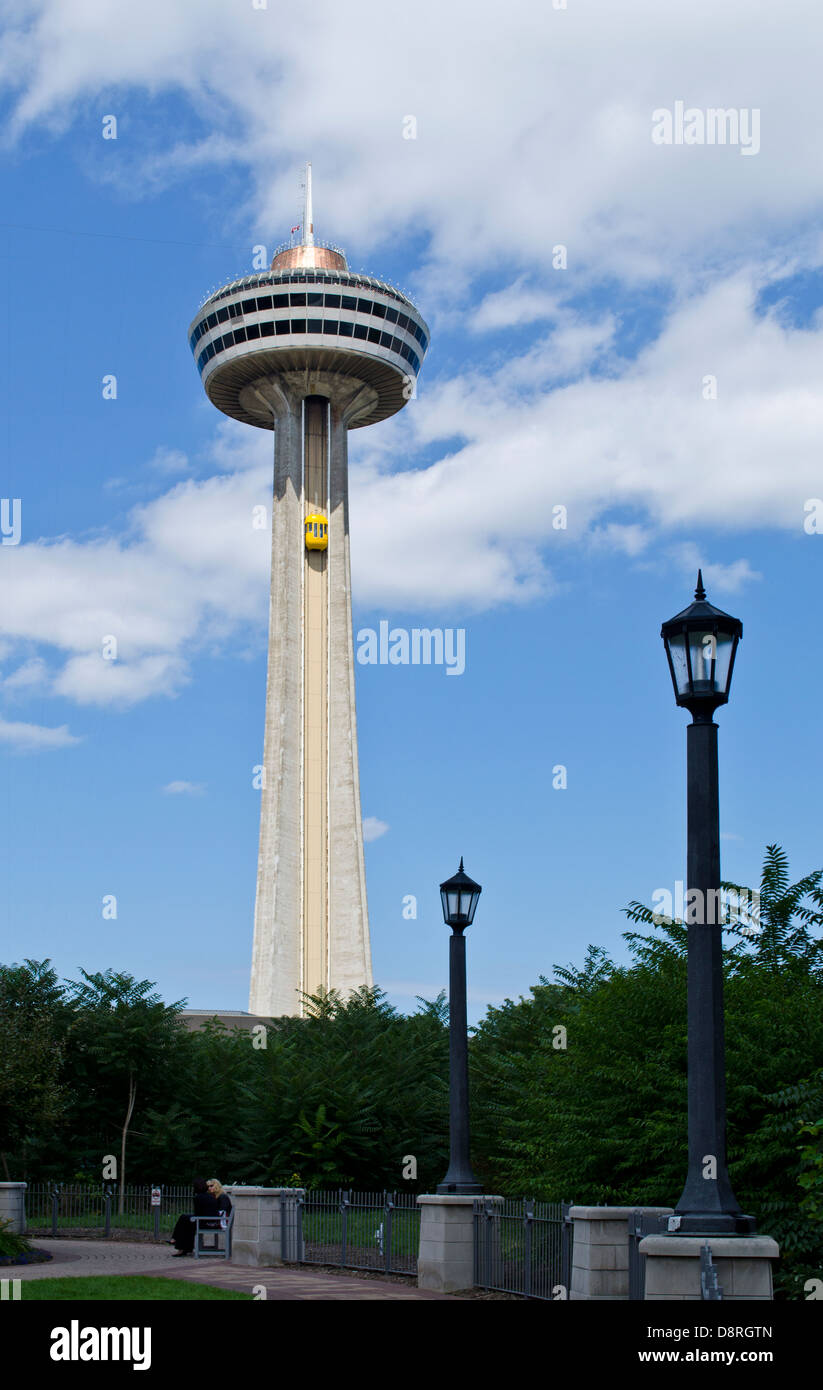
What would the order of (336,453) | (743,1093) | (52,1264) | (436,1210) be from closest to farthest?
1. (743,1093)
2. (436,1210)
3. (52,1264)
4. (336,453)

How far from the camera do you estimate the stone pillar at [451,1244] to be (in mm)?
19750

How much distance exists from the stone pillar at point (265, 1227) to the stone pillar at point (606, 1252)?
10660 millimetres

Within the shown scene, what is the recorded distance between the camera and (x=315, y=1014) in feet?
179

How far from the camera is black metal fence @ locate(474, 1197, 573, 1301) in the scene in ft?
55.4

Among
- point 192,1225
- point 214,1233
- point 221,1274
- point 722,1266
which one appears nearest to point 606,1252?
point 722,1266

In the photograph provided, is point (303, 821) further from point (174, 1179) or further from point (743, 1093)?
point (743, 1093)

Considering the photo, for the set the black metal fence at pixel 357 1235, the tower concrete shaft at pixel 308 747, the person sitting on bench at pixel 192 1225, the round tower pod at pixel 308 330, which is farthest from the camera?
the round tower pod at pixel 308 330

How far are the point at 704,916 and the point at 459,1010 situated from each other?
418 inches

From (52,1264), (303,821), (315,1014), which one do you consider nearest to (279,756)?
(303,821)

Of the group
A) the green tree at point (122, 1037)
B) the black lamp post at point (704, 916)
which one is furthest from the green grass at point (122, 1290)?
the green tree at point (122, 1037)

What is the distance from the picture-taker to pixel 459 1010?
20.8 metres

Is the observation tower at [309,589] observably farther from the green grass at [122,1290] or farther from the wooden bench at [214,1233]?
the green grass at [122,1290]

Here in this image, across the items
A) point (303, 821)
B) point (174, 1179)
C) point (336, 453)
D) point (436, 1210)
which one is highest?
point (336, 453)
